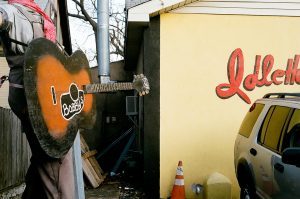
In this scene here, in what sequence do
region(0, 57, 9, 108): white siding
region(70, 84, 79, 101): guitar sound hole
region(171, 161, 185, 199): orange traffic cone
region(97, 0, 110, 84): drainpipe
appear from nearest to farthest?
1. region(70, 84, 79, 101): guitar sound hole
2. region(171, 161, 185, 199): orange traffic cone
3. region(0, 57, 9, 108): white siding
4. region(97, 0, 110, 84): drainpipe

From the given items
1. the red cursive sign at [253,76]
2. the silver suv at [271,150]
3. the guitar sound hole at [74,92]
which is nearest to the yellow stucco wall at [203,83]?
the red cursive sign at [253,76]

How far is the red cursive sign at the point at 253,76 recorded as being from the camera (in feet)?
24.9

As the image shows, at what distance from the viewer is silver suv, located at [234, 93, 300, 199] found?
379 cm

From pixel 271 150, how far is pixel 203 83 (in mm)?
3207

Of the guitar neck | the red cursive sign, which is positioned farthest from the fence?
the red cursive sign

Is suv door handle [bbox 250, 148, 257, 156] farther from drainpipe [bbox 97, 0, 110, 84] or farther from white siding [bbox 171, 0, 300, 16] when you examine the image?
drainpipe [bbox 97, 0, 110, 84]

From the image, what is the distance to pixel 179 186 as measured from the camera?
22.4ft

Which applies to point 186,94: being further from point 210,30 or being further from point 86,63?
point 86,63

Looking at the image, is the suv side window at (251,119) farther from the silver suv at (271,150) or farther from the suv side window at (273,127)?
the suv side window at (273,127)

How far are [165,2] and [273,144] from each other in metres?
3.63

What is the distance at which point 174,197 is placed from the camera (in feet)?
22.4

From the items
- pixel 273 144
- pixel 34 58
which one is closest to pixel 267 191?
pixel 273 144

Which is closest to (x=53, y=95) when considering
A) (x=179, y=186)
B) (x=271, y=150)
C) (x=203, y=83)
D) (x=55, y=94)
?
(x=55, y=94)

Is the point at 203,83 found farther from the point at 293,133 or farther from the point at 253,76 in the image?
the point at 293,133
